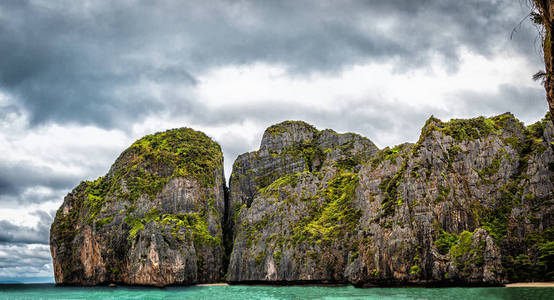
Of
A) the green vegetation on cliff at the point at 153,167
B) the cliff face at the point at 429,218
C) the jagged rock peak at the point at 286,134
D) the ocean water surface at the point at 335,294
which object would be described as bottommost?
the ocean water surface at the point at 335,294

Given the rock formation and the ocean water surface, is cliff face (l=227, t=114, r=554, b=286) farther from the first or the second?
the ocean water surface

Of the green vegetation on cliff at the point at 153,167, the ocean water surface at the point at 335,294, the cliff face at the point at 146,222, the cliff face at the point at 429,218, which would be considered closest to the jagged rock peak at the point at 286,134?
the green vegetation on cliff at the point at 153,167

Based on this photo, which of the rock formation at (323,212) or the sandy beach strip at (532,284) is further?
the rock formation at (323,212)

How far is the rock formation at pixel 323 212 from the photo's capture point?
1905 inches

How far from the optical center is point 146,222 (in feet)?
291

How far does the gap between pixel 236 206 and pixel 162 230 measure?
99.5ft

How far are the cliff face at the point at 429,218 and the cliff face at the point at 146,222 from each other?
11.3 m

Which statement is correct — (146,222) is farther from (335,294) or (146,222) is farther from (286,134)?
(335,294)

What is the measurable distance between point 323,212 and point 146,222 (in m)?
42.6

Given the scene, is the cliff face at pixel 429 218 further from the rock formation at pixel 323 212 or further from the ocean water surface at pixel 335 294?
the ocean water surface at pixel 335 294

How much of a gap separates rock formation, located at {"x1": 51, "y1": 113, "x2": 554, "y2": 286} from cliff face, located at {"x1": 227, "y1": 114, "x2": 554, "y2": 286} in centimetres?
20

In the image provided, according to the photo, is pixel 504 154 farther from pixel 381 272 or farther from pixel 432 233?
pixel 381 272

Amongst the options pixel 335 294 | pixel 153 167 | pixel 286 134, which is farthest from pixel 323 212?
pixel 153 167

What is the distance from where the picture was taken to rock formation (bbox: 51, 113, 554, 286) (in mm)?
48375
